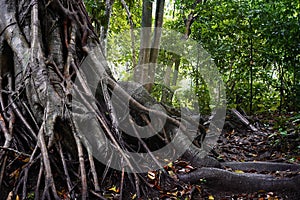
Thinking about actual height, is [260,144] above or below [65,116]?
below

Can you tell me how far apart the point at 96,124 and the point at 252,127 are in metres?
3.35

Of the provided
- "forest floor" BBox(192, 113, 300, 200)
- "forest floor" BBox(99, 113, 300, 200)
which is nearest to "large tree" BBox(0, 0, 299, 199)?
"forest floor" BBox(99, 113, 300, 200)

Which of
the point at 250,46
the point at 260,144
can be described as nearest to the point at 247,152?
the point at 260,144

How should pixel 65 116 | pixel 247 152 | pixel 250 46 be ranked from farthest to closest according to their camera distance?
pixel 250 46 → pixel 247 152 → pixel 65 116

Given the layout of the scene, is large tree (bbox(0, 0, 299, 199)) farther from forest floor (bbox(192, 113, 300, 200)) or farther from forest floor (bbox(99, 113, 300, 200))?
forest floor (bbox(192, 113, 300, 200))

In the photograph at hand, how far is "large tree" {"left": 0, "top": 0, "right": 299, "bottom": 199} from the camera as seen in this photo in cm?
255

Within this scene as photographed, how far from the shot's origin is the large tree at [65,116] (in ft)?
8.38

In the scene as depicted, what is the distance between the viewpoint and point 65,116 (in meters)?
2.78

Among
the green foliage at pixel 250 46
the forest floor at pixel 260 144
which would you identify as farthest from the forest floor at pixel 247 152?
the green foliage at pixel 250 46

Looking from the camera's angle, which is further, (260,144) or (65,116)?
(260,144)

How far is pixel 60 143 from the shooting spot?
2779 mm

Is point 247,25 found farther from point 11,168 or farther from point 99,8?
point 11,168

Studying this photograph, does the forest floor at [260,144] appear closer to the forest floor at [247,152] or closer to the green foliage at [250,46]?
the forest floor at [247,152]

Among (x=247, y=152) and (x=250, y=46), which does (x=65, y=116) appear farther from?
(x=250, y=46)
